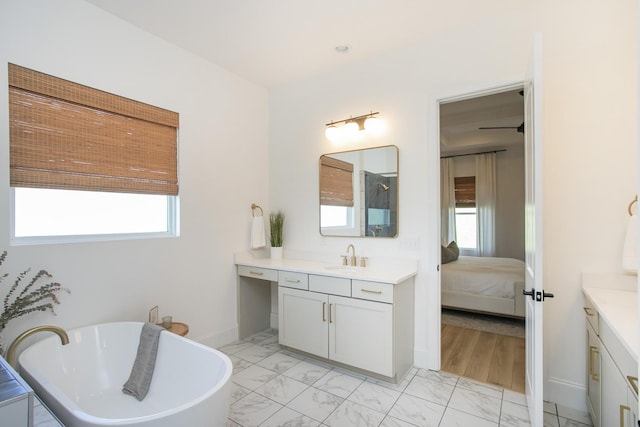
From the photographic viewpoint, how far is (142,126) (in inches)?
98.7

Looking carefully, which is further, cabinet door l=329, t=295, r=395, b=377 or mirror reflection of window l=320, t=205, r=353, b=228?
mirror reflection of window l=320, t=205, r=353, b=228

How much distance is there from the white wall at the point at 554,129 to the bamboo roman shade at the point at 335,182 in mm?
239

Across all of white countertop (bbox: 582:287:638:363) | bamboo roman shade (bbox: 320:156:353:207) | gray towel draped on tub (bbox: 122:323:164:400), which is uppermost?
bamboo roman shade (bbox: 320:156:353:207)

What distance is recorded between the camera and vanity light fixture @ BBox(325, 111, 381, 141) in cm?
293

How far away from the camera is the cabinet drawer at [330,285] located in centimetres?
255

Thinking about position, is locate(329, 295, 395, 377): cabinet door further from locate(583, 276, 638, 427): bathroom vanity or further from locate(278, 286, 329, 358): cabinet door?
locate(583, 276, 638, 427): bathroom vanity

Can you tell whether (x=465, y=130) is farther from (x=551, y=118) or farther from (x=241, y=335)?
(x=241, y=335)

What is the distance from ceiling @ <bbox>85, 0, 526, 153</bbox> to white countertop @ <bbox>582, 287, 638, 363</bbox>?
1.96 metres

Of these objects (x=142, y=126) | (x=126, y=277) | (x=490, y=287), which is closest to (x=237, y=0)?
(x=142, y=126)

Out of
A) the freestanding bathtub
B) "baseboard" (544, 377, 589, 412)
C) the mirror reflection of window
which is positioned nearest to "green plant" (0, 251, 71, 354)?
the freestanding bathtub

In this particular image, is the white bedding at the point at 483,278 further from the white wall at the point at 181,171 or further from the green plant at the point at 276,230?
the white wall at the point at 181,171

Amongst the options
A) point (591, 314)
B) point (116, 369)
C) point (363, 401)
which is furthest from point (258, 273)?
point (591, 314)

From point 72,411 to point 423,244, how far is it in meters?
2.43

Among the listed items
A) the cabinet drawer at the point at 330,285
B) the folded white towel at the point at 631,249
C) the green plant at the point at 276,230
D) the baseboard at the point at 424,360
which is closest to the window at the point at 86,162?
the green plant at the point at 276,230
